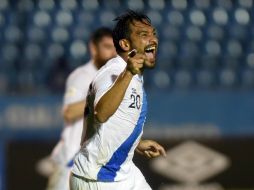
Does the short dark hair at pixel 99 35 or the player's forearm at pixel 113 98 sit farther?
the short dark hair at pixel 99 35

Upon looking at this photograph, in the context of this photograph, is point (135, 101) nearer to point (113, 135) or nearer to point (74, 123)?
point (113, 135)

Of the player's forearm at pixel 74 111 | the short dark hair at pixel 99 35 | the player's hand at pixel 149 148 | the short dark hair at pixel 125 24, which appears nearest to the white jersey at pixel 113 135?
the short dark hair at pixel 125 24

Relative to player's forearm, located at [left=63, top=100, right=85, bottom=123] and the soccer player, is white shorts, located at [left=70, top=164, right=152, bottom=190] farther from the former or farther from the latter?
player's forearm, located at [left=63, top=100, right=85, bottom=123]

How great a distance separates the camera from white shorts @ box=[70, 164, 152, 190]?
4.75m

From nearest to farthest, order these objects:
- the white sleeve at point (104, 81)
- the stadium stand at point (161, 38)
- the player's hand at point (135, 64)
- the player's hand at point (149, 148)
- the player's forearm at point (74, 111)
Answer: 1. the player's hand at point (135, 64)
2. the white sleeve at point (104, 81)
3. the player's hand at point (149, 148)
4. the player's forearm at point (74, 111)
5. the stadium stand at point (161, 38)

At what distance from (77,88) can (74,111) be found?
303 millimetres

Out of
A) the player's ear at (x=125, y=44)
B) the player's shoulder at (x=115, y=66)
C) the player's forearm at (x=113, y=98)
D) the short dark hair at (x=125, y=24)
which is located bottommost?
the player's forearm at (x=113, y=98)

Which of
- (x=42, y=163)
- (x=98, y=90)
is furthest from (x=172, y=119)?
(x=98, y=90)

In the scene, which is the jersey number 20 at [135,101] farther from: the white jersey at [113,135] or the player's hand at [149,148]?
the player's hand at [149,148]

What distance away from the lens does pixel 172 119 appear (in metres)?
9.91

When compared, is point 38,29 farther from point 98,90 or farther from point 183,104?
point 98,90

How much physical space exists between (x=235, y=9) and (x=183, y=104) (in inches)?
122

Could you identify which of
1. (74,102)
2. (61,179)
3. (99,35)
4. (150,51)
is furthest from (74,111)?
(150,51)

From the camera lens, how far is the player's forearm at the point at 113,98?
4223 mm
